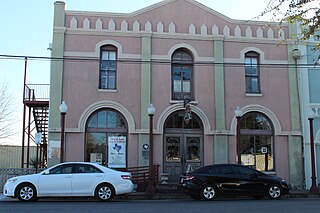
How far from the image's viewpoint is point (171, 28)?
827 inches

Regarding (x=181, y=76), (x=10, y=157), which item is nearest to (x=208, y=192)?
(x=181, y=76)

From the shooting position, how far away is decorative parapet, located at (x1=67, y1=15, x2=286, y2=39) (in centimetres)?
2039

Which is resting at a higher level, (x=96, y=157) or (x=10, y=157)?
(x=10, y=157)

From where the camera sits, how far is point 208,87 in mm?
20828

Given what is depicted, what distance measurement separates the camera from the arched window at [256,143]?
68.6ft

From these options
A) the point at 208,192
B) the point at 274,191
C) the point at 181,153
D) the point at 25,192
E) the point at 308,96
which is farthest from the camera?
the point at 308,96

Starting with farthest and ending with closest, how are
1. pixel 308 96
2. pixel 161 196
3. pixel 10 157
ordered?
pixel 10 157 → pixel 308 96 → pixel 161 196

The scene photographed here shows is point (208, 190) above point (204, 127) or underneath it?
underneath

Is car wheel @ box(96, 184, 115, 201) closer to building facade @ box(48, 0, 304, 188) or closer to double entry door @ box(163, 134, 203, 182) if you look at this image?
building facade @ box(48, 0, 304, 188)

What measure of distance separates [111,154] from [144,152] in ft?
5.10

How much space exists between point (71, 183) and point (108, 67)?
7729mm

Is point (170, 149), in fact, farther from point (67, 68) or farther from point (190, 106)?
point (67, 68)

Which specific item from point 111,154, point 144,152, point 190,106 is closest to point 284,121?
point 190,106

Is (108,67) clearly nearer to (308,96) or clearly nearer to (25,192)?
(25,192)
